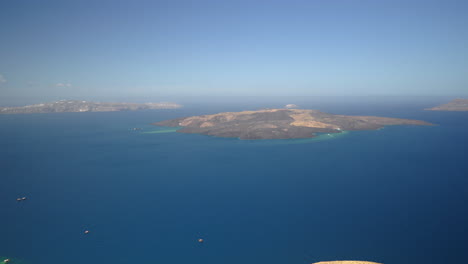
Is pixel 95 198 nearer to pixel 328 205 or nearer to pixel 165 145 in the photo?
pixel 328 205

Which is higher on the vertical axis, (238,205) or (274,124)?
(274,124)

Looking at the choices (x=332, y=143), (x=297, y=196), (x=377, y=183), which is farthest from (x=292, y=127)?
(x=297, y=196)

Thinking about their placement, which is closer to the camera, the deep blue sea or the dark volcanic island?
the deep blue sea

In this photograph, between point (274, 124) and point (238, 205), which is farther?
point (274, 124)

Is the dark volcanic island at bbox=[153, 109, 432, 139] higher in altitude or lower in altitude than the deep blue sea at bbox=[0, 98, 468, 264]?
higher

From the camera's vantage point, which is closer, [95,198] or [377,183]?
[95,198]
